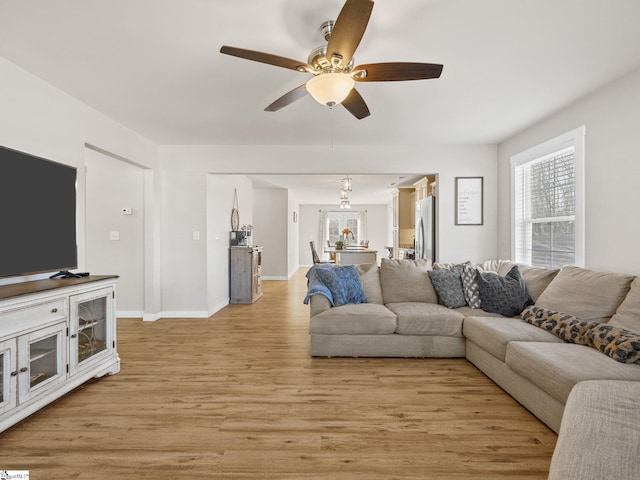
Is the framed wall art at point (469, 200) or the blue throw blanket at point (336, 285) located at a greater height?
the framed wall art at point (469, 200)

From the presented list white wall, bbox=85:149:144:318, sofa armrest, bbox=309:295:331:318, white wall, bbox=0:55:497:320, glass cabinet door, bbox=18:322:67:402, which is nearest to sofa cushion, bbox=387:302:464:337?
sofa armrest, bbox=309:295:331:318

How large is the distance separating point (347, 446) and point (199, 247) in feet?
12.6

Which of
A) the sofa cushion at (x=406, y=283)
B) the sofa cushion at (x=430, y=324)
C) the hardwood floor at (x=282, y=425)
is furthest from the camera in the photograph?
the sofa cushion at (x=406, y=283)

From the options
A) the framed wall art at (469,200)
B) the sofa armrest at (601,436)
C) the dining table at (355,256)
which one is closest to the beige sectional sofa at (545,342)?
the sofa armrest at (601,436)

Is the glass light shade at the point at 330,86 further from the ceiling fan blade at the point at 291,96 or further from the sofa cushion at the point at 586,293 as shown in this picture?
the sofa cushion at the point at 586,293

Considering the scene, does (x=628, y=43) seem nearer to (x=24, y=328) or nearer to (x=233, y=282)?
(x=24, y=328)

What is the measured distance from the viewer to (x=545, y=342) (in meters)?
2.58

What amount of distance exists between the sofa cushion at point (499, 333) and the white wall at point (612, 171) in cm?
94

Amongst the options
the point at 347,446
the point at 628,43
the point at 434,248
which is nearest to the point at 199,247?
the point at 434,248

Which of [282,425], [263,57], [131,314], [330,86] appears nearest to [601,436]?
[282,425]

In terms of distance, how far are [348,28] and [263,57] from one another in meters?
0.55

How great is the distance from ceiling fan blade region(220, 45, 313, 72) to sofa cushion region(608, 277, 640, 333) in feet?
9.05

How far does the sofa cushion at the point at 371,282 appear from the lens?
156 inches

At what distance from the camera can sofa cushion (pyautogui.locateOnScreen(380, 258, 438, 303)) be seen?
154 inches
